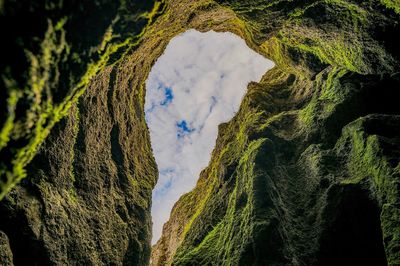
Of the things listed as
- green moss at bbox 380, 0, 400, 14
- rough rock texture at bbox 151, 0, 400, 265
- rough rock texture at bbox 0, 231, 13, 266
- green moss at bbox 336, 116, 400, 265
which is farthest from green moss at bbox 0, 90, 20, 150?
green moss at bbox 380, 0, 400, 14

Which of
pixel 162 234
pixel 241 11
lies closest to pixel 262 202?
pixel 241 11

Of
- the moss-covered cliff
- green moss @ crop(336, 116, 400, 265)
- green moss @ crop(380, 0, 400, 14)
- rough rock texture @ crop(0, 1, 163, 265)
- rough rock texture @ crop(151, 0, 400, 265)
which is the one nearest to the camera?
rough rock texture @ crop(0, 1, 163, 265)

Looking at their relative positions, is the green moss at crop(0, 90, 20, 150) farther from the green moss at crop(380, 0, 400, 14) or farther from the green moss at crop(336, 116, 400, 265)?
the green moss at crop(380, 0, 400, 14)

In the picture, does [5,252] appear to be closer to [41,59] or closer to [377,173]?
[41,59]

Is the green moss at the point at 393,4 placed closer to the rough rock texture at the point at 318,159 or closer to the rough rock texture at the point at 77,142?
the rough rock texture at the point at 318,159

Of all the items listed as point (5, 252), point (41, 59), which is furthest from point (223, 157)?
point (41, 59)

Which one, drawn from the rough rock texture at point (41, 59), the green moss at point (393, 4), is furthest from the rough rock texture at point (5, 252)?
the green moss at point (393, 4)
